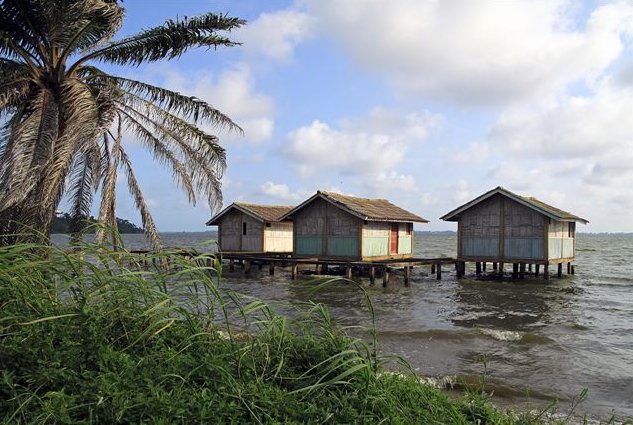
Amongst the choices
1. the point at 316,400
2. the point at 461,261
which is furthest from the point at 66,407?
the point at 461,261

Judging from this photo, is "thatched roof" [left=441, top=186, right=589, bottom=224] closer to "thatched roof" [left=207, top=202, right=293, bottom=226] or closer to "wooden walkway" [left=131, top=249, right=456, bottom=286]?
"wooden walkway" [left=131, top=249, right=456, bottom=286]

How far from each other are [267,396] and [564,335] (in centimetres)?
1164

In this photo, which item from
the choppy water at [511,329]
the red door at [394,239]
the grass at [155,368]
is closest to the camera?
the grass at [155,368]

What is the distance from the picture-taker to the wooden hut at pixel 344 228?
24.4m

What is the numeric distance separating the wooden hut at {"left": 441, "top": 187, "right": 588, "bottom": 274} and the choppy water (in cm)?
134

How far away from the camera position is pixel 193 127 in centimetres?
1261

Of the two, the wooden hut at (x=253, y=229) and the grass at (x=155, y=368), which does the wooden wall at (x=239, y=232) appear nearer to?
the wooden hut at (x=253, y=229)

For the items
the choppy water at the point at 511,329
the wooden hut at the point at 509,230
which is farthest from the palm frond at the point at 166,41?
the wooden hut at the point at 509,230

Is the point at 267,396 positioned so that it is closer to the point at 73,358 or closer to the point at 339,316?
the point at 73,358

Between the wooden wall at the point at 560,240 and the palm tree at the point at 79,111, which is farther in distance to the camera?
the wooden wall at the point at 560,240

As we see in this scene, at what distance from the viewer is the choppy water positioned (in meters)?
8.59

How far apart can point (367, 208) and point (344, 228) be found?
167 cm

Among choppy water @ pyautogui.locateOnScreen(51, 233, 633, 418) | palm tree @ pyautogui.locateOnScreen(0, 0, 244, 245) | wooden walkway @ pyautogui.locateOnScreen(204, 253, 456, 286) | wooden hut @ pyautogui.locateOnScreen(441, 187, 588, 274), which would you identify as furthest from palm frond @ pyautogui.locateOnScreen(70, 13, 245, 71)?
wooden hut @ pyautogui.locateOnScreen(441, 187, 588, 274)

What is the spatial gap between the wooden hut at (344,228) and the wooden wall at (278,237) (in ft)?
13.8
